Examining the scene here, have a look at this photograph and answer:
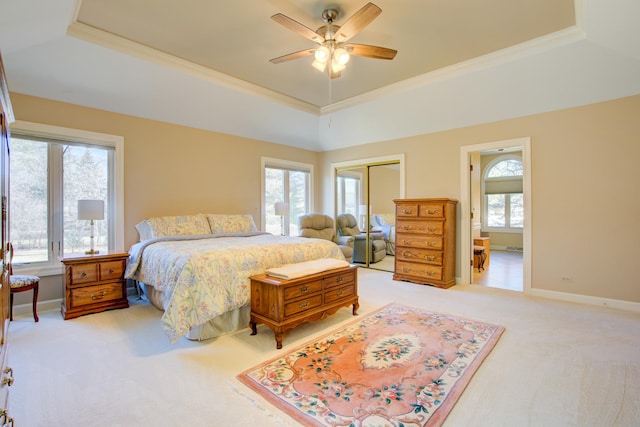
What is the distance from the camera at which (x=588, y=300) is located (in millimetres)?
3777

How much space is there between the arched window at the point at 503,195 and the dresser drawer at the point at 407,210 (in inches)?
205

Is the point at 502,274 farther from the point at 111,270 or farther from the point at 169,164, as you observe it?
the point at 111,270

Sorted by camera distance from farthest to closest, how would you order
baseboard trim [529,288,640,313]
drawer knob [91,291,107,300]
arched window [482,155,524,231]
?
arched window [482,155,524,231] → baseboard trim [529,288,640,313] → drawer knob [91,291,107,300]

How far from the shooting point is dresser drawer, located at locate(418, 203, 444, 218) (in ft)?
14.9

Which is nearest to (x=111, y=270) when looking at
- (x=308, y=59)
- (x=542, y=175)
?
(x=308, y=59)

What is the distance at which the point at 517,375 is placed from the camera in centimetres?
217

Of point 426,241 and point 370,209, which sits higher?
point 370,209

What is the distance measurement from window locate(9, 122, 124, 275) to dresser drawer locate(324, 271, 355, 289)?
2.88 meters

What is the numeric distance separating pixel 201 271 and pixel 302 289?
2.95 feet

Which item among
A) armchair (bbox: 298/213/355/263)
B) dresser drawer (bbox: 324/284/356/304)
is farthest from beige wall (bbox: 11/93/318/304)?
dresser drawer (bbox: 324/284/356/304)

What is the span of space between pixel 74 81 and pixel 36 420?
3.42 metres

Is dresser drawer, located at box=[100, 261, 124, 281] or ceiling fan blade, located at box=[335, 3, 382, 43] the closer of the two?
ceiling fan blade, located at box=[335, 3, 382, 43]

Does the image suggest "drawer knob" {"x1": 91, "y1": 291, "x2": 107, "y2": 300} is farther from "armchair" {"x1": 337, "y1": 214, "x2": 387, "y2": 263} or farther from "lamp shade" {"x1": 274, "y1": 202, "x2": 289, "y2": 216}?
"armchair" {"x1": 337, "y1": 214, "x2": 387, "y2": 263}

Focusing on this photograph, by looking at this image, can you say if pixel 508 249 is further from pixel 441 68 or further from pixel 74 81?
pixel 74 81
